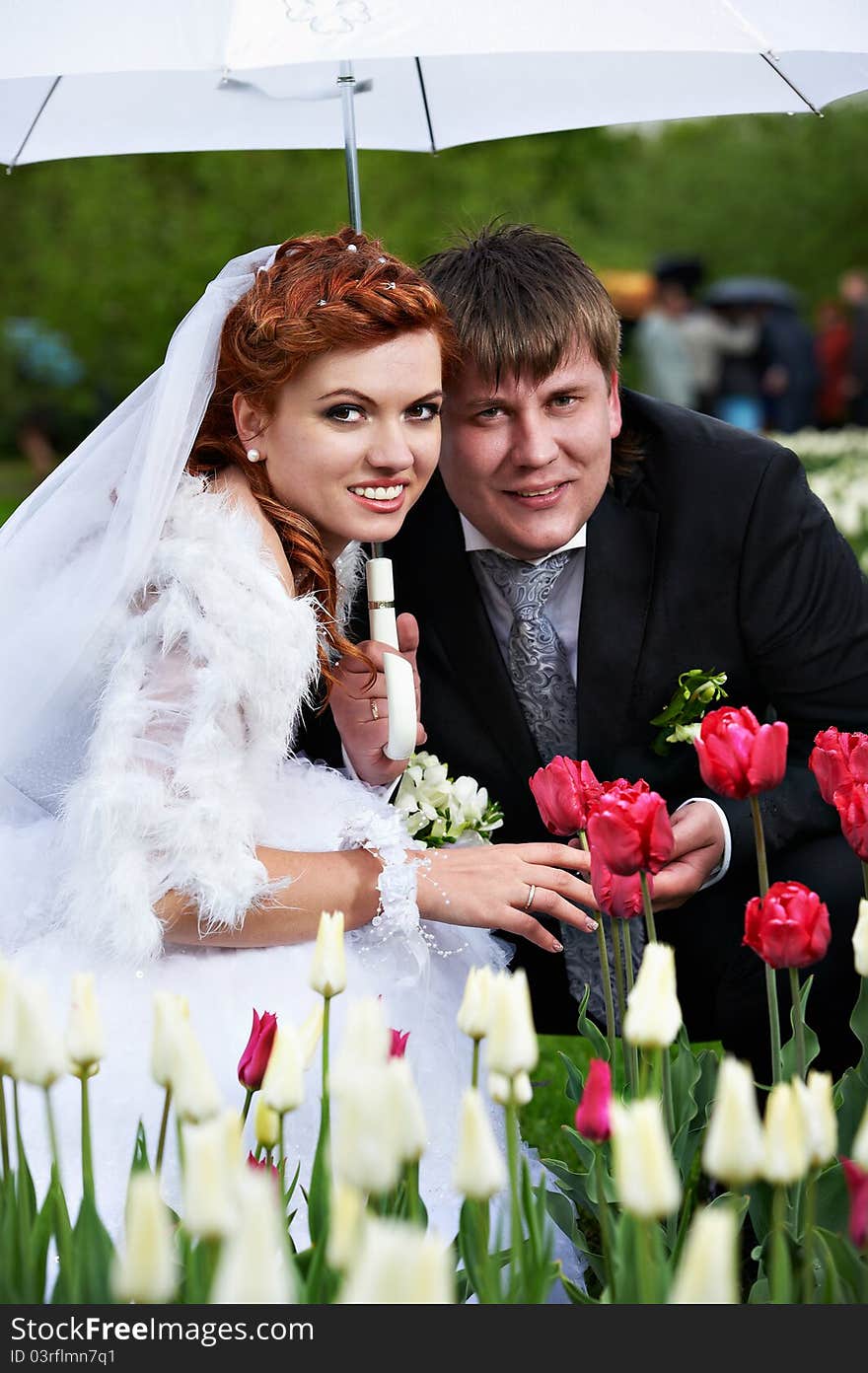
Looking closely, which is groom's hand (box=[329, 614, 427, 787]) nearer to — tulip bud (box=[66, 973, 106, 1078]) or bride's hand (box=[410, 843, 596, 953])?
bride's hand (box=[410, 843, 596, 953])

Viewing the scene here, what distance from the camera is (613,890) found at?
7.19 ft

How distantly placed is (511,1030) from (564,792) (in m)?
0.72

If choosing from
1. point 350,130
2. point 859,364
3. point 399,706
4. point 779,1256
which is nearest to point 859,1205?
point 779,1256

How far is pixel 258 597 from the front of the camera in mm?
2705

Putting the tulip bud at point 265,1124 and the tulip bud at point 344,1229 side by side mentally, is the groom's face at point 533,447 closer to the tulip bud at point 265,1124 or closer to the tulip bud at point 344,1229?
the tulip bud at point 265,1124

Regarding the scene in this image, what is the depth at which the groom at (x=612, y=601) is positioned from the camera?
127 inches

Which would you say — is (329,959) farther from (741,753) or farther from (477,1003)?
(741,753)

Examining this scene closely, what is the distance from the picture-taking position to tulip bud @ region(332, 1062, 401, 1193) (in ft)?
4.69

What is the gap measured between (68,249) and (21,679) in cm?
1612

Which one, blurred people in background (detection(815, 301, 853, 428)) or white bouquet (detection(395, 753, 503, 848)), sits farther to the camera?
blurred people in background (detection(815, 301, 853, 428))

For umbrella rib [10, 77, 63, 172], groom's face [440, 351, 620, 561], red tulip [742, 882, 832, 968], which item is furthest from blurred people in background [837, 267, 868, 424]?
red tulip [742, 882, 832, 968]

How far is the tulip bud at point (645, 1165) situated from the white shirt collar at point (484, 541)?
6.98ft

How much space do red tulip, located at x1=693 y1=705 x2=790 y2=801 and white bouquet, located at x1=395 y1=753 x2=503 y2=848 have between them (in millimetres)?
1032

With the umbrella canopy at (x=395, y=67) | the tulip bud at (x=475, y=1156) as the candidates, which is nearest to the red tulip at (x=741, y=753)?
the tulip bud at (x=475, y=1156)
